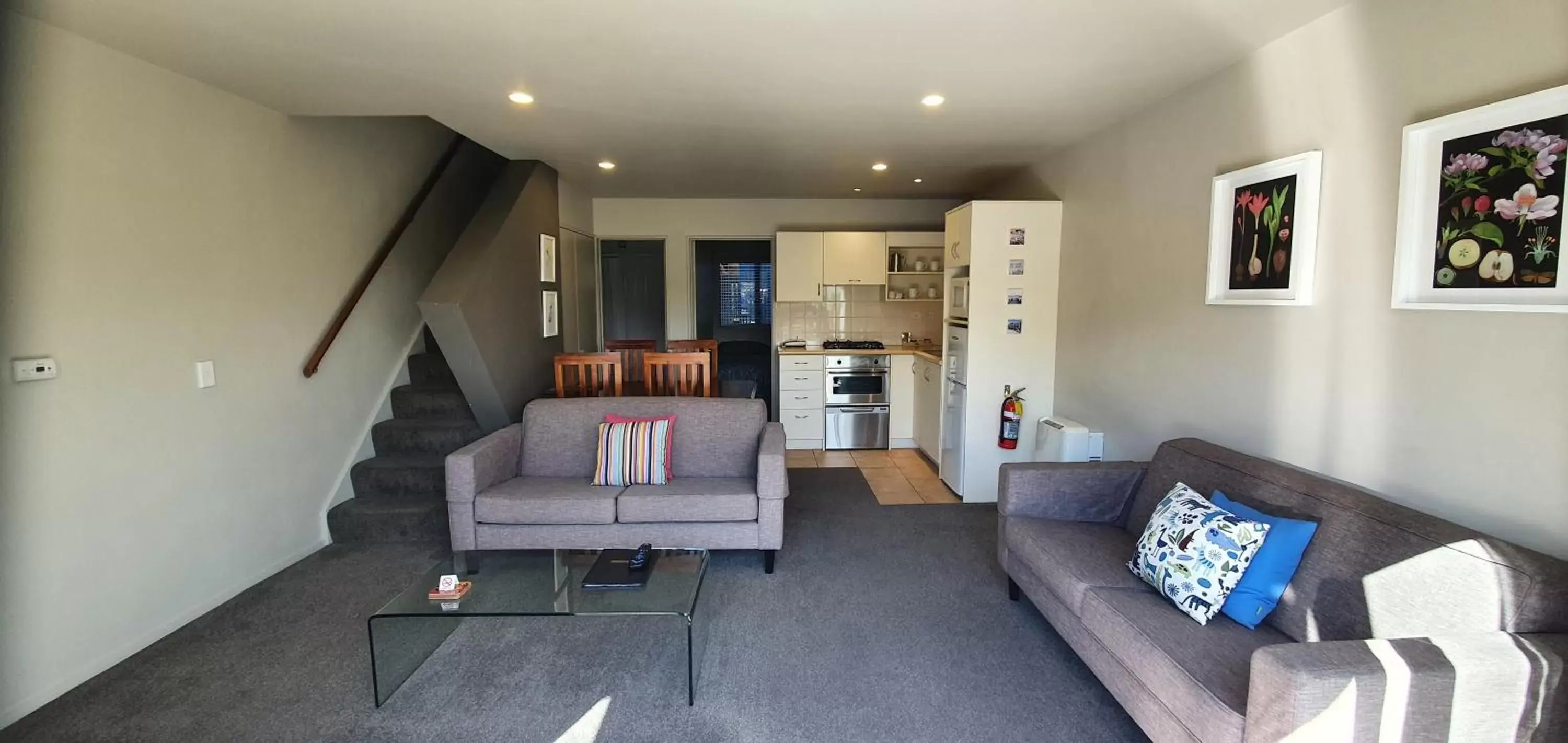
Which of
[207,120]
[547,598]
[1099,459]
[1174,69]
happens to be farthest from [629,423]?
[1174,69]

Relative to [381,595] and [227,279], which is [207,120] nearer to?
[227,279]

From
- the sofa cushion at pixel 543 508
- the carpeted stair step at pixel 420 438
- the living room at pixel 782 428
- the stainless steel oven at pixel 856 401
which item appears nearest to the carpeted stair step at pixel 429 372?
the carpeted stair step at pixel 420 438

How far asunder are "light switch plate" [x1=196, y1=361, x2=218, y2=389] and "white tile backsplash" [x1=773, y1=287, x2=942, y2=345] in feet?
13.9

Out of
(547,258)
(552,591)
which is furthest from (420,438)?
(552,591)

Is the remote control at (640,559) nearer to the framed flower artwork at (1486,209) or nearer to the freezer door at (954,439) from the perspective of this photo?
the freezer door at (954,439)

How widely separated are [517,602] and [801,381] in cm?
369

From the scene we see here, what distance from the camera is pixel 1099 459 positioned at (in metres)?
3.57

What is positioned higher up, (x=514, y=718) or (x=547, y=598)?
(x=547, y=598)

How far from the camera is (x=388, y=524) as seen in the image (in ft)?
11.4

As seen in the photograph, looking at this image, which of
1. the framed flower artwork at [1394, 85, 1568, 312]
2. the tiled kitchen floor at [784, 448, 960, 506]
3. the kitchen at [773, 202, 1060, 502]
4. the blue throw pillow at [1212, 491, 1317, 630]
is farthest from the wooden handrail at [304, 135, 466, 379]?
the framed flower artwork at [1394, 85, 1568, 312]

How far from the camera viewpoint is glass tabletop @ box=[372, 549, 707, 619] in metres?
2.15

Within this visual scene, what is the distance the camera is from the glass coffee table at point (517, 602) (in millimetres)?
2135

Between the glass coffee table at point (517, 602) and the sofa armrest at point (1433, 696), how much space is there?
1.58m

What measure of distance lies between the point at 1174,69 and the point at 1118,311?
1213 mm
